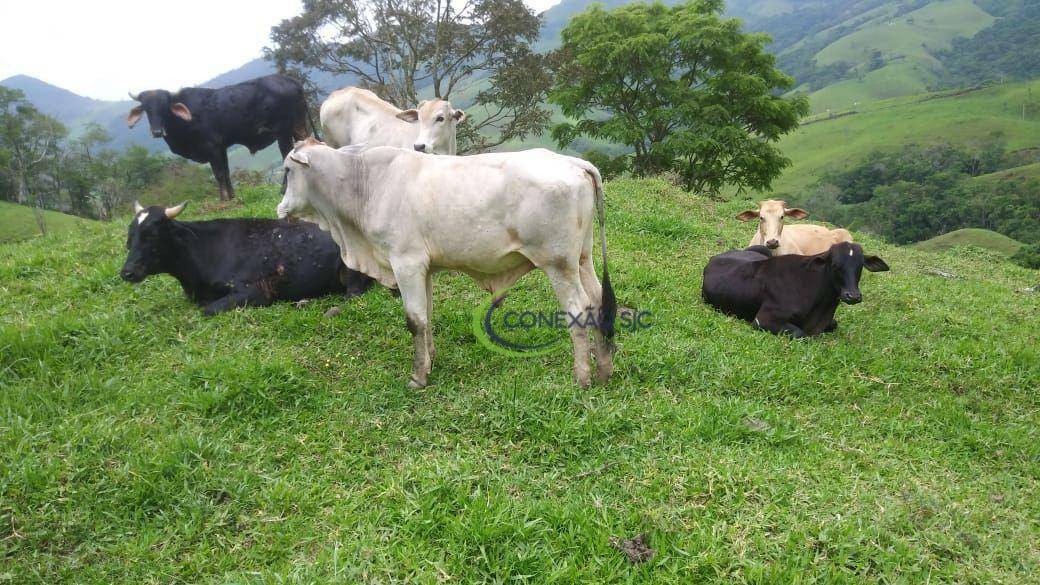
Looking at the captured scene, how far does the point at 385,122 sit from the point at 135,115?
157 inches

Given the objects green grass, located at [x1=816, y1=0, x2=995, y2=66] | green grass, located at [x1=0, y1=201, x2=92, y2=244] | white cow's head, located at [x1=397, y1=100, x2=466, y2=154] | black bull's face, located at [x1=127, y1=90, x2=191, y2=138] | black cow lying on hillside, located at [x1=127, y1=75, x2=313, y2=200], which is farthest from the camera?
green grass, located at [x1=816, y1=0, x2=995, y2=66]

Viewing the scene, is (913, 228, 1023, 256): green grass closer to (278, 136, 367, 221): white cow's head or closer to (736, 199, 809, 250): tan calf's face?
(736, 199, 809, 250): tan calf's face

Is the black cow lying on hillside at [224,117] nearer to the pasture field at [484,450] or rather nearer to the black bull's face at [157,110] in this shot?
the black bull's face at [157,110]

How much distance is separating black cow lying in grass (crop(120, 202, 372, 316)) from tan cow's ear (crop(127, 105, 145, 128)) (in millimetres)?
3643

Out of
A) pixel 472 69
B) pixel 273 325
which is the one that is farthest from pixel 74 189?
pixel 273 325

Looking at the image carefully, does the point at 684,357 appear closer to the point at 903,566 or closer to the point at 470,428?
the point at 470,428

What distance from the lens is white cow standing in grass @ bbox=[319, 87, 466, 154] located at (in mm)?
7728

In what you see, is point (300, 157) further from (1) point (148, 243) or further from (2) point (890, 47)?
(2) point (890, 47)

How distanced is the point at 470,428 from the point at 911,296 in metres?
6.53

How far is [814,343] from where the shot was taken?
5809 millimetres

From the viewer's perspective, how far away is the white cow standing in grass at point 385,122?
773 centimetres

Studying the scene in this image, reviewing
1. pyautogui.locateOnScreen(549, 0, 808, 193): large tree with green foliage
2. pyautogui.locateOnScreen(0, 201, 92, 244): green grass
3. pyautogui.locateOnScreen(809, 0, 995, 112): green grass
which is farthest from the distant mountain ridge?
pyautogui.locateOnScreen(549, 0, 808, 193): large tree with green foliage

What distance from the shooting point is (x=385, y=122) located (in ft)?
26.8

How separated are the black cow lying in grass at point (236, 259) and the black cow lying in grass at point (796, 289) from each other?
4.05 m
